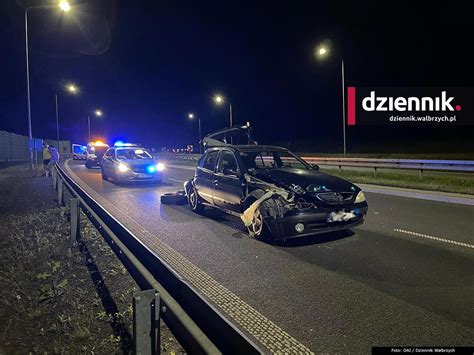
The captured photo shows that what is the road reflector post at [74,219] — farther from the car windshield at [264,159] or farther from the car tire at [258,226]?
the car windshield at [264,159]

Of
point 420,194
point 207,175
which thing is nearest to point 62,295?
point 207,175

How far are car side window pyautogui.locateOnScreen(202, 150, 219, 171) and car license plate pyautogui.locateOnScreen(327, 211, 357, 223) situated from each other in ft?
10.5

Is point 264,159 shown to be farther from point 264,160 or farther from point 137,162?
point 137,162

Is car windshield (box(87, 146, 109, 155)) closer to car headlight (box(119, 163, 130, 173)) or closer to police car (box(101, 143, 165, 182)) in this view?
police car (box(101, 143, 165, 182))

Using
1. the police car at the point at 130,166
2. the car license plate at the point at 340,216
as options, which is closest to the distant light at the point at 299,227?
the car license plate at the point at 340,216

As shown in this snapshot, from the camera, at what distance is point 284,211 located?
20.2 feet

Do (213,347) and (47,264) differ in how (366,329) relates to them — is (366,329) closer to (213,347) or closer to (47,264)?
(213,347)

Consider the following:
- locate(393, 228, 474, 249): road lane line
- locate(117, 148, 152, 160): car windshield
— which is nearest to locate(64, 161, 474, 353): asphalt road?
locate(393, 228, 474, 249): road lane line

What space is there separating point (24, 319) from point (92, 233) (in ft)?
12.0

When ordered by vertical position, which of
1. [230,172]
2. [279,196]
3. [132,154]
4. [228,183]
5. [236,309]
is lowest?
[236,309]

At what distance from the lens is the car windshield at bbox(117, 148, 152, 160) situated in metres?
16.7

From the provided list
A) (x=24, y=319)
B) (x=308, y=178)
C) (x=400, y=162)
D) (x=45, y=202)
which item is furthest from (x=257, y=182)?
(x=400, y=162)

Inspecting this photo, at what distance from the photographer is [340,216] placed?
645 centimetres

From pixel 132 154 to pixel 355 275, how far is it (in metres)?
13.8
